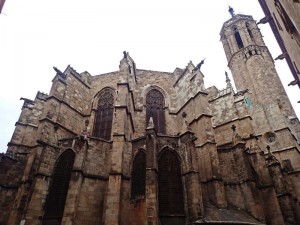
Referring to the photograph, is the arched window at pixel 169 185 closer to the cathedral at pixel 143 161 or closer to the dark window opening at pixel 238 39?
the cathedral at pixel 143 161

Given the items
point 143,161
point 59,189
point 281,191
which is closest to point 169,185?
point 143,161

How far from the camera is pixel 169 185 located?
11.1m

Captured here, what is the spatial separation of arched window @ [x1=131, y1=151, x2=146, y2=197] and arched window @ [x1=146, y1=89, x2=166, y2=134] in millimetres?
4666

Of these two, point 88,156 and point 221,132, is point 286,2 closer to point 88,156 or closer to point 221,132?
point 88,156

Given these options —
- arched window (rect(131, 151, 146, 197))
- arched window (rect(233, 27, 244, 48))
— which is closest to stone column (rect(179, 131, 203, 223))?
arched window (rect(131, 151, 146, 197))

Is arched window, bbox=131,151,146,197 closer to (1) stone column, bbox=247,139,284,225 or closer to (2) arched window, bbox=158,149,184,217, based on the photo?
(2) arched window, bbox=158,149,184,217

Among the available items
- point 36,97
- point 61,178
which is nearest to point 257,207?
point 61,178

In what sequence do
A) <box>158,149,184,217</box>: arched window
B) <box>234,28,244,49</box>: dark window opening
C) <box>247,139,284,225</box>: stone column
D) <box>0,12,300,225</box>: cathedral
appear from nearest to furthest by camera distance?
<box>0,12,300,225</box>: cathedral
<box>158,149,184,217</box>: arched window
<box>247,139,284,225</box>: stone column
<box>234,28,244,49</box>: dark window opening

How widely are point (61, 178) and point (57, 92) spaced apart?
18.0ft

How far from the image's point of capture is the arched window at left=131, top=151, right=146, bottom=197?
11.2 meters

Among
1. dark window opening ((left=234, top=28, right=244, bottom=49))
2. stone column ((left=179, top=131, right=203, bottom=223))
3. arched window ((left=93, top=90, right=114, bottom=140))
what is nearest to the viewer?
stone column ((left=179, top=131, right=203, bottom=223))

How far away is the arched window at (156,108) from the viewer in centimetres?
1686

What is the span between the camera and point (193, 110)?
48.8 feet

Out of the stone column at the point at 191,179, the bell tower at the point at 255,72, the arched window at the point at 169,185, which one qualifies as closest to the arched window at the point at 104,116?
the arched window at the point at 169,185
